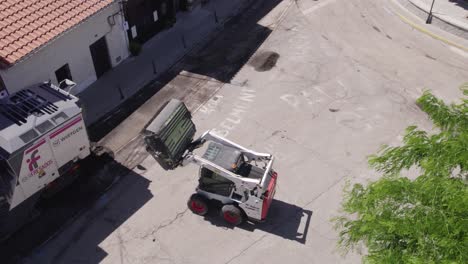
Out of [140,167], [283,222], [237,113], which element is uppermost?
[237,113]

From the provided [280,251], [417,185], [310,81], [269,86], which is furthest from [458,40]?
[417,185]

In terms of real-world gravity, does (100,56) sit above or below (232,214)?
above

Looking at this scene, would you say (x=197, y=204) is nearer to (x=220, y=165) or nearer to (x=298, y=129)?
(x=220, y=165)

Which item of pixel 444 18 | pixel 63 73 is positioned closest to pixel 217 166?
pixel 63 73

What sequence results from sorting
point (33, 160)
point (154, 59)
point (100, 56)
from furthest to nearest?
point (154, 59), point (100, 56), point (33, 160)

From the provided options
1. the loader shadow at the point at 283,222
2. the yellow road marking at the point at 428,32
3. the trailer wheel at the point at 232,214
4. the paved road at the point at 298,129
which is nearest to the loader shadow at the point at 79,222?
the paved road at the point at 298,129

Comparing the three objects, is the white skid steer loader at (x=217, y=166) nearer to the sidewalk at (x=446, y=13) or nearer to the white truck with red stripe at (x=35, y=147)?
the white truck with red stripe at (x=35, y=147)

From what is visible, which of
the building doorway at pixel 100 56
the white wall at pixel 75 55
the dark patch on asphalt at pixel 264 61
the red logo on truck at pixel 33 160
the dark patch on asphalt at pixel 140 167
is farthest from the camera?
the dark patch on asphalt at pixel 264 61
